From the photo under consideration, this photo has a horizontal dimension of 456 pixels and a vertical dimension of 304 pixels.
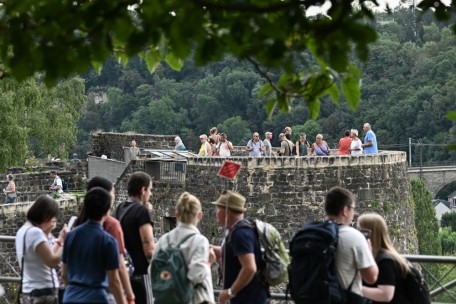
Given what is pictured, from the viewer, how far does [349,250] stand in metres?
6.23

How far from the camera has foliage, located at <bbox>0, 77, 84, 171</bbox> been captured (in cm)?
3184

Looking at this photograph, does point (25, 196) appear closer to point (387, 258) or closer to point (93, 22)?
point (387, 258)

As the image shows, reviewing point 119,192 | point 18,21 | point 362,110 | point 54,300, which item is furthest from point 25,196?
point 362,110

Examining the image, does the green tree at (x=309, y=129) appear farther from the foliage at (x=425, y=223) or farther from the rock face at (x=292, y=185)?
the rock face at (x=292, y=185)

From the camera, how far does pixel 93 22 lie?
4.24 meters

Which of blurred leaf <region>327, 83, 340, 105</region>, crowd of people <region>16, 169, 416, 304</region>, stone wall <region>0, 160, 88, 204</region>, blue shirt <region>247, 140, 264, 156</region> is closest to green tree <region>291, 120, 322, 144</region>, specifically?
stone wall <region>0, 160, 88, 204</region>

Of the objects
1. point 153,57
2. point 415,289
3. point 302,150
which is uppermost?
point 302,150

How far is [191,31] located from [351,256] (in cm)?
261

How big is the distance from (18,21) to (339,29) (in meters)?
1.33

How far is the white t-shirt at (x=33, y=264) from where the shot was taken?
6633 mm

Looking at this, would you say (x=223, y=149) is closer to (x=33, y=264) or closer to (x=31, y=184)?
(x=31, y=184)

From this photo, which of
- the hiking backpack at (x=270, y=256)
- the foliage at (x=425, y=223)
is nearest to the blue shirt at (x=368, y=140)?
the hiking backpack at (x=270, y=256)

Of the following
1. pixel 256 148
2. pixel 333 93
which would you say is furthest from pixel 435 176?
pixel 333 93

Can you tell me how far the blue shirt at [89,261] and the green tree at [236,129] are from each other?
7177 centimetres
